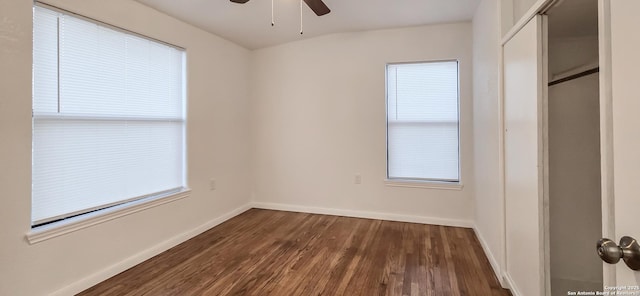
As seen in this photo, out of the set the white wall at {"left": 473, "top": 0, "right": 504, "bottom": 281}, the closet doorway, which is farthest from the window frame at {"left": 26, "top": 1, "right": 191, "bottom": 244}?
the closet doorway

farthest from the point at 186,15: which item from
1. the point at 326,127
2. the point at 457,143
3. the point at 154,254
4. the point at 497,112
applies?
the point at 457,143

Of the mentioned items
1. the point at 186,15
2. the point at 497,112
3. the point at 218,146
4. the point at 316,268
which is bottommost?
the point at 316,268

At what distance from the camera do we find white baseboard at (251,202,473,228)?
347cm

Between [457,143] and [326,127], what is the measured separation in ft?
5.67

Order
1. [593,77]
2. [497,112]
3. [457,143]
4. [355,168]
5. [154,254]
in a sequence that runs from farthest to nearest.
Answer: [355,168], [457,143], [154,254], [497,112], [593,77]

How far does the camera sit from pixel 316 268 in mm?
2432

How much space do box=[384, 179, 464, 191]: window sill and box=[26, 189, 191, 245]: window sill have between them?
268cm

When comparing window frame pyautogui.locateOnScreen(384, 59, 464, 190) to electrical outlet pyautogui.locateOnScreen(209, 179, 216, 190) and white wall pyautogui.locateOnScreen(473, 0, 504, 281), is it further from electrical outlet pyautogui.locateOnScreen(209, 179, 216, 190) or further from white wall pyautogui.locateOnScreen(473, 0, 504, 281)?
electrical outlet pyautogui.locateOnScreen(209, 179, 216, 190)

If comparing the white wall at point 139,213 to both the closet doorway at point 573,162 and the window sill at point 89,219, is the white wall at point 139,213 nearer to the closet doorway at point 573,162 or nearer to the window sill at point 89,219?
the window sill at point 89,219

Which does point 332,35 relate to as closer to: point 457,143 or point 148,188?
point 457,143

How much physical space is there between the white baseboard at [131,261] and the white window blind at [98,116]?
0.51 m

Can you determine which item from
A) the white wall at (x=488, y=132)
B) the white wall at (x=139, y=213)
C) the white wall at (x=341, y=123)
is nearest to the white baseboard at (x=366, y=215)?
the white wall at (x=341, y=123)

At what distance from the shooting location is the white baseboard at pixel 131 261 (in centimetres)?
206

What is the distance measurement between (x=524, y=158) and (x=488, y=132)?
2.82 ft
